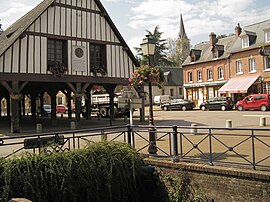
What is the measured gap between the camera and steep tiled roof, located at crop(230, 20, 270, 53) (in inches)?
1362

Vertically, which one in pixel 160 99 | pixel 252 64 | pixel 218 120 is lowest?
pixel 218 120

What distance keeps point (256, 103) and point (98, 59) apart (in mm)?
16801

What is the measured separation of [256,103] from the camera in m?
29.4

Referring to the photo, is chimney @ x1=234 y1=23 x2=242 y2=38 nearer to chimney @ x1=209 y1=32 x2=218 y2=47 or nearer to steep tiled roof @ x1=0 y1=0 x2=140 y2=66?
chimney @ x1=209 y1=32 x2=218 y2=47

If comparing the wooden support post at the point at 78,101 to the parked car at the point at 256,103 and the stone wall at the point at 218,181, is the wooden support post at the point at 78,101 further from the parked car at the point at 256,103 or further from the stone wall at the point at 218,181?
the parked car at the point at 256,103

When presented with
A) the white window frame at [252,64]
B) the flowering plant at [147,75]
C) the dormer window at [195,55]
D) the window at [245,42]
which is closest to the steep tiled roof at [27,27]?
the flowering plant at [147,75]

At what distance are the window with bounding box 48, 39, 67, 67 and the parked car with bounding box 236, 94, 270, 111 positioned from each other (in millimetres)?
19096

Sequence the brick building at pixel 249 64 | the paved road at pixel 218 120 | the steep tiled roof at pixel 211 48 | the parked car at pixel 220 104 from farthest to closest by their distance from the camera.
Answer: the steep tiled roof at pixel 211 48 → the brick building at pixel 249 64 → the parked car at pixel 220 104 → the paved road at pixel 218 120

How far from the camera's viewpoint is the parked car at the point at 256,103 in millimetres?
28647

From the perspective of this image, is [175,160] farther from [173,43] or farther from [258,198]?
[173,43]

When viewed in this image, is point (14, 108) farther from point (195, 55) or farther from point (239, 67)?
point (195, 55)

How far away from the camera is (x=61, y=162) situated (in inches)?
287

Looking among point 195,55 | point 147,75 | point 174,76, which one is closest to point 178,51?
point 174,76

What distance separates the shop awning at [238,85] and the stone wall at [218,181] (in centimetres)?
2811
